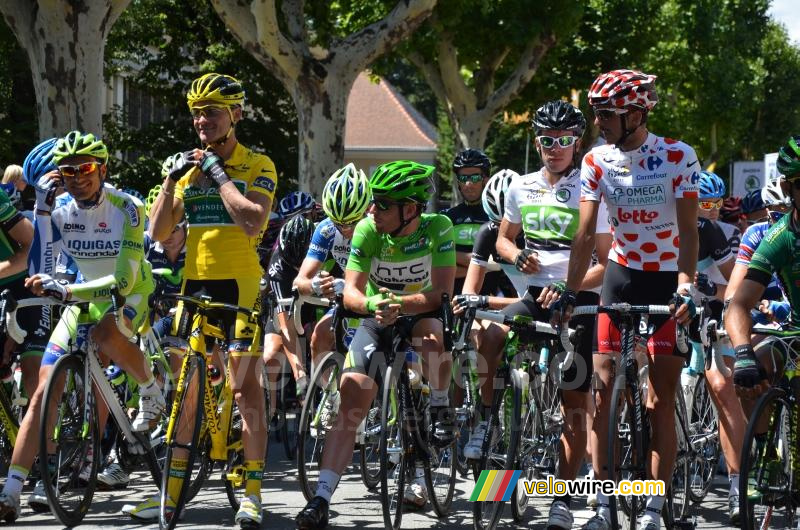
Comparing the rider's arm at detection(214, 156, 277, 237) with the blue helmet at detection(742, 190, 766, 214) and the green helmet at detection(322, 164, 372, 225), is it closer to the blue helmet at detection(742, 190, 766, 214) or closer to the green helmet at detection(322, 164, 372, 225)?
the green helmet at detection(322, 164, 372, 225)

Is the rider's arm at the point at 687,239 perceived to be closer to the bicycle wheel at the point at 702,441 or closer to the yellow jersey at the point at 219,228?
the bicycle wheel at the point at 702,441

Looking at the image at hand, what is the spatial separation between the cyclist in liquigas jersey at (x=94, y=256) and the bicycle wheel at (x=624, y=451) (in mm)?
2994

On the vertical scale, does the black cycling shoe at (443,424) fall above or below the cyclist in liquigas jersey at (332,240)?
below

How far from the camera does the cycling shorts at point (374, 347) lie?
7.04 m

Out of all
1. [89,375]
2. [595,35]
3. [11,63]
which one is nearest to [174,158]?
[89,375]

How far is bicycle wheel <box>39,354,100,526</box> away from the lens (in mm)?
7035

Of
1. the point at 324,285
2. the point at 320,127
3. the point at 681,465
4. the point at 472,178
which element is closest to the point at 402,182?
the point at 324,285

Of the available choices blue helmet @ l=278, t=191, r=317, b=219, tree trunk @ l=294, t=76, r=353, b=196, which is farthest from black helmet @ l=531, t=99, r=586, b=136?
tree trunk @ l=294, t=76, r=353, b=196

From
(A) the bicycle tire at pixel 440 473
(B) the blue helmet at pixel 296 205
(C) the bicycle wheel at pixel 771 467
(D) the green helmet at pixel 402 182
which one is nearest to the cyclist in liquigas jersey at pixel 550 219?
(A) the bicycle tire at pixel 440 473

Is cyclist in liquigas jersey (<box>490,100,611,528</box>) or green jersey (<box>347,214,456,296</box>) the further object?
cyclist in liquigas jersey (<box>490,100,611,528</box>)

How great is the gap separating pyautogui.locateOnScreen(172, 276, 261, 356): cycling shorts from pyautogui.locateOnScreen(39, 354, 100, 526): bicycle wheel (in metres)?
0.70

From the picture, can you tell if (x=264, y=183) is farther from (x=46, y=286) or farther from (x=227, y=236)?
(x=46, y=286)

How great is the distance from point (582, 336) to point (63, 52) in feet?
30.7

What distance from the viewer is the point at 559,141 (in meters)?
7.84
